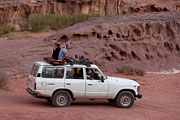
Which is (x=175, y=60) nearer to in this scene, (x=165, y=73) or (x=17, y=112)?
(x=165, y=73)

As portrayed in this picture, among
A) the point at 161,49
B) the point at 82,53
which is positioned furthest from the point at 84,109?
the point at 161,49

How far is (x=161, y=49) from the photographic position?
70.5 feet

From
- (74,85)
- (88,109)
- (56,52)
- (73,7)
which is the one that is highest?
(73,7)

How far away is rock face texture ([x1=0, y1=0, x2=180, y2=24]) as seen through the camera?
38.2 m

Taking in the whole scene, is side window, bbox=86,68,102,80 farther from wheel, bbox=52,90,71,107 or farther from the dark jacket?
the dark jacket

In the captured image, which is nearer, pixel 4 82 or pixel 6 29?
pixel 4 82

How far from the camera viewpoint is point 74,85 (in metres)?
11.2

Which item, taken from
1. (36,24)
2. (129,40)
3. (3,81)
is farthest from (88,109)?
(36,24)

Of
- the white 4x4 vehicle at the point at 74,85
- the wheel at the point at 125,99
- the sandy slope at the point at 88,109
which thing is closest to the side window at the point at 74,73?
the white 4x4 vehicle at the point at 74,85

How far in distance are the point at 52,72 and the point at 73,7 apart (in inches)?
1302

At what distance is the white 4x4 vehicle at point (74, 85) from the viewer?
1102cm

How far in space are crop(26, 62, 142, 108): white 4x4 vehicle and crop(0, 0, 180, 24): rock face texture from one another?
2776cm

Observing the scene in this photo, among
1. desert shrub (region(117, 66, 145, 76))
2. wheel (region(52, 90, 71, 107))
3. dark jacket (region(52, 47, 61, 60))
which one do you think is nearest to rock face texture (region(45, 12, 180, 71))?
desert shrub (region(117, 66, 145, 76))

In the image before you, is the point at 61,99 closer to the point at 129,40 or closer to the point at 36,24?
the point at 129,40
